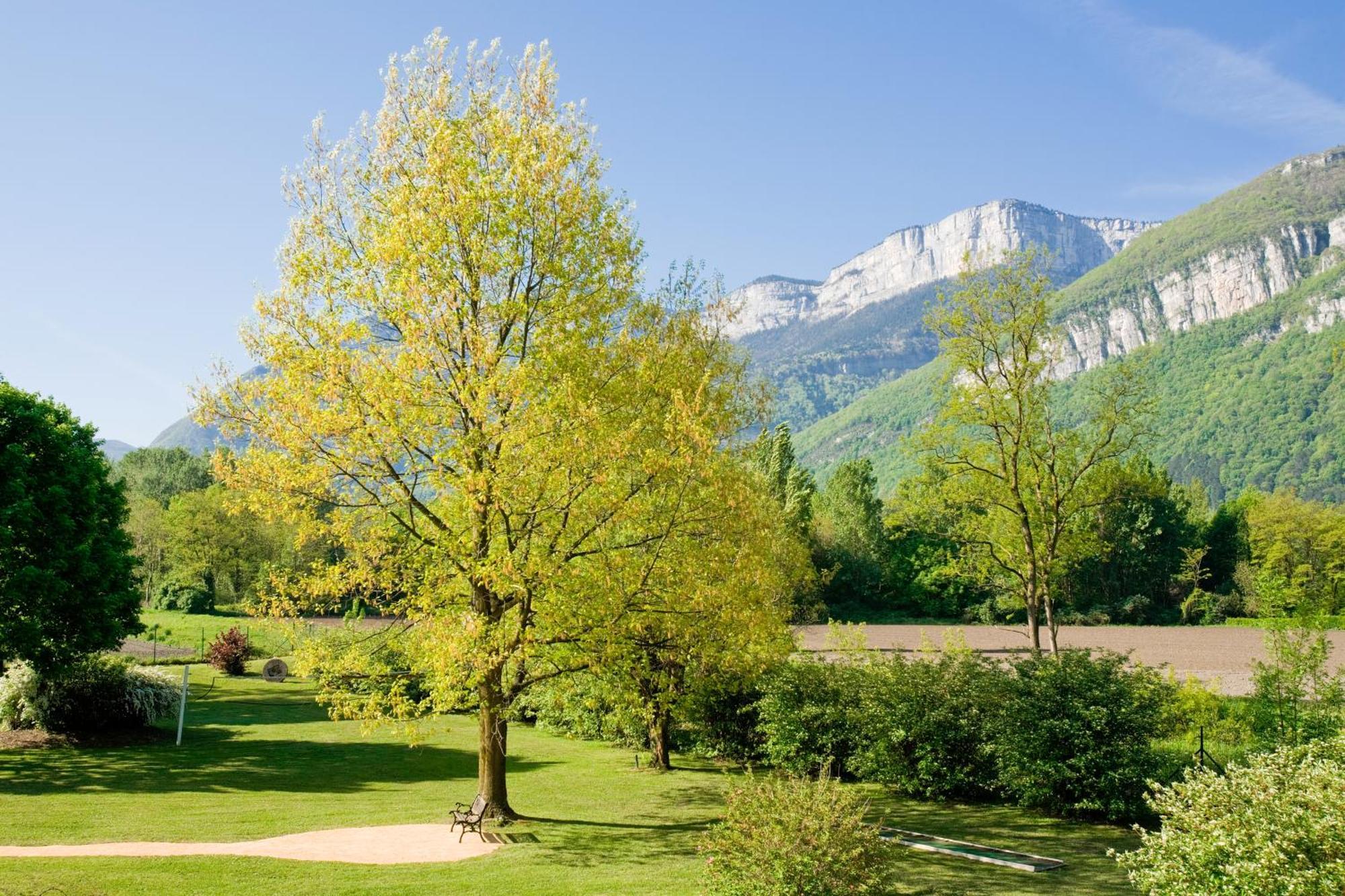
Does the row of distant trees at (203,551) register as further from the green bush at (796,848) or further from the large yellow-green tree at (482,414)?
the green bush at (796,848)

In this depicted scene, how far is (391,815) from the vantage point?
1482 cm

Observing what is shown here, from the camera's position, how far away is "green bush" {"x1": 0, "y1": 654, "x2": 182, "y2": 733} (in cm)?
2138

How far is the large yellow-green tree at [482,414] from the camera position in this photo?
39.4ft

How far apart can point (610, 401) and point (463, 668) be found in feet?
13.9

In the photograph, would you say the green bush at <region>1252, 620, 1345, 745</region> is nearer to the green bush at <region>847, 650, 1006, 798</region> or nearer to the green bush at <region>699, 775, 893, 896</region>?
the green bush at <region>847, 650, 1006, 798</region>

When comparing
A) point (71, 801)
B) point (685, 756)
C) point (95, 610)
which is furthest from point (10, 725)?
point (685, 756)

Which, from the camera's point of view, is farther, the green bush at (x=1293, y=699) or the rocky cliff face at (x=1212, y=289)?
the rocky cliff face at (x=1212, y=289)

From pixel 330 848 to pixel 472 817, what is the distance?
6.74 feet

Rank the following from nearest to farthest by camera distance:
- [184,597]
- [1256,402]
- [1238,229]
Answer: [184,597] < [1256,402] < [1238,229]

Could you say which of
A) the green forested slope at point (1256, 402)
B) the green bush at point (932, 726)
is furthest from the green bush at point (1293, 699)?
the green forested slope at point (1256, 402)

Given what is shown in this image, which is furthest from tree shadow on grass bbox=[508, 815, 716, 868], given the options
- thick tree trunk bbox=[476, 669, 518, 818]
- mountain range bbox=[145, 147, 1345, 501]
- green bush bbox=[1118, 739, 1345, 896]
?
mountain range bbox=[145, 147, 1345, 501]

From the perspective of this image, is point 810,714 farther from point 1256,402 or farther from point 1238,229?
point 1238,229

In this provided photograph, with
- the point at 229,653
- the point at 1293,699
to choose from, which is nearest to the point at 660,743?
the point at 1293,699

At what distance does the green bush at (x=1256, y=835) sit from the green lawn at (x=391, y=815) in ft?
9.35
